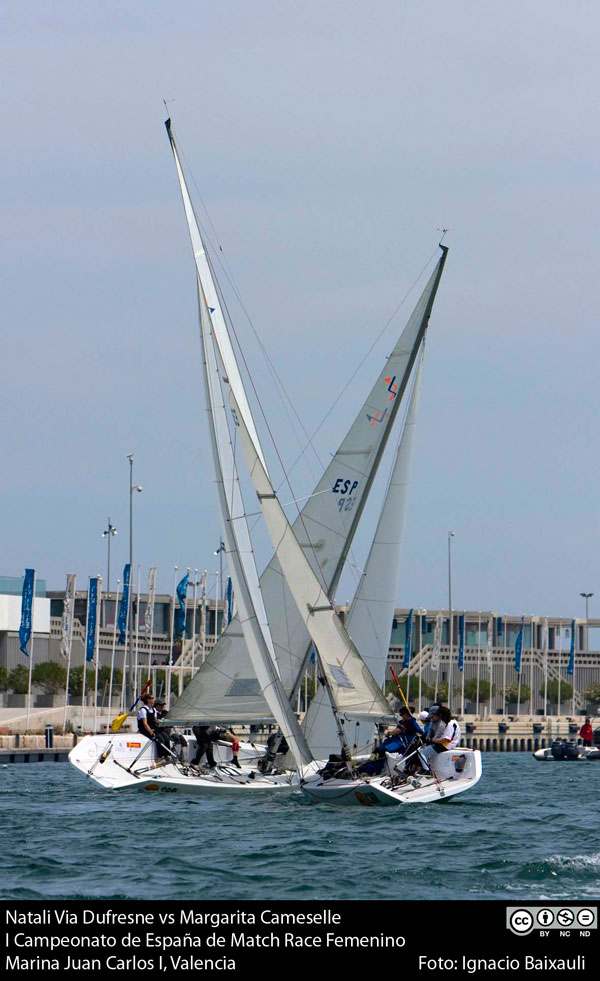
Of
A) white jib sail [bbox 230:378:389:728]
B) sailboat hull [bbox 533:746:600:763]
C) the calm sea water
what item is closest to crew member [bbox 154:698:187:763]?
the calm sea water

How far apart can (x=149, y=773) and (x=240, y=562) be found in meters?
4.84

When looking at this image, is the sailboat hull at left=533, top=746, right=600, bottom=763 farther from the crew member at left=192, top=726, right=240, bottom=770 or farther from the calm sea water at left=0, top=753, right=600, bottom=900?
the crew member at left=192, top=726, right=240, bottom=770

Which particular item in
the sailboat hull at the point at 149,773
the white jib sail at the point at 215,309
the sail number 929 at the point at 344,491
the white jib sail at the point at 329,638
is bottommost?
the sailboat hull at the point at 149,773

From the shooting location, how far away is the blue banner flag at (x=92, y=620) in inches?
2534

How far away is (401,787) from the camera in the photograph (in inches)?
1069

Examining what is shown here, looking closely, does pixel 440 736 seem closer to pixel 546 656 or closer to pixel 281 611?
pixel 281 611

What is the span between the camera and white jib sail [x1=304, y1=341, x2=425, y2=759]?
3203 cm

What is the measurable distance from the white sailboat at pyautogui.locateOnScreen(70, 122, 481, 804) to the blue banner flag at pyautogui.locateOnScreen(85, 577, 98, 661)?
3023 centimetres

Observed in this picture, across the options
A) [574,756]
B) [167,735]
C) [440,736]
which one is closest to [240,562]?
[167,735]

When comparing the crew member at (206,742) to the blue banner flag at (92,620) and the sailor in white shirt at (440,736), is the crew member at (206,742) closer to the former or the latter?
the sailor in white shirt at (440,736)

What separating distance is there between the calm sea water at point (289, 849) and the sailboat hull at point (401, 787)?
0.23 m
